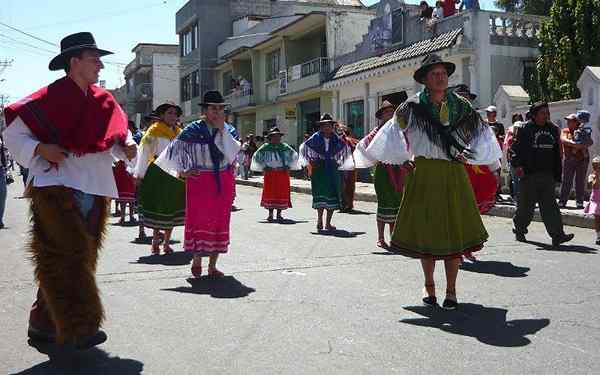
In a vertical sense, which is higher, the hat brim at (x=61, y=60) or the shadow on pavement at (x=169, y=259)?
the hat brim at (x=61, y=60)

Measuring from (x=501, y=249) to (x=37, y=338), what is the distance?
20.3 ft

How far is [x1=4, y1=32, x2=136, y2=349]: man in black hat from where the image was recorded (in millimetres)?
4637

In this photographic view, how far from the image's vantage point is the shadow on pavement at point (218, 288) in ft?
22.3

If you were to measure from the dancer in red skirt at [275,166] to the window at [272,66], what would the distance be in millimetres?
22395

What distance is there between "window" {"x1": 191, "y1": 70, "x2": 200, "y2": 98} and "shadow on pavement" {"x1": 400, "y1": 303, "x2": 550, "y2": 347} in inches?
1682

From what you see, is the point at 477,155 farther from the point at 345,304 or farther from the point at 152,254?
the point at 152,254

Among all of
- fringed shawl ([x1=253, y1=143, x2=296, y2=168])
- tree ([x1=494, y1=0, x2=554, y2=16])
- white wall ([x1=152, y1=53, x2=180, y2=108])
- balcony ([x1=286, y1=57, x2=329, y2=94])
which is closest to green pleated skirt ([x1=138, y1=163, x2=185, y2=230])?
fringed shawl ([x1=253, y1=143, x2=296, y2=168])

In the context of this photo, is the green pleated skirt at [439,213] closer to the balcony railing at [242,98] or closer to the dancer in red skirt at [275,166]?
the dancer in red skirt at [275,166]

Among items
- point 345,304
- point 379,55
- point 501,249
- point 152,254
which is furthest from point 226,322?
point 379,55

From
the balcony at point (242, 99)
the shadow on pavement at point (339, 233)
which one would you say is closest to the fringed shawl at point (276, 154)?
the shadow on pavement at point (339, 233)

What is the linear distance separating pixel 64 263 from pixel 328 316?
6.79ft

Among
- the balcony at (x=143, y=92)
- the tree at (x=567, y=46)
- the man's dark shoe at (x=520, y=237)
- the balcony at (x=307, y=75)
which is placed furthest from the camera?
the balcony at (x=143, y=92)

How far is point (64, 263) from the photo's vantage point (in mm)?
4656

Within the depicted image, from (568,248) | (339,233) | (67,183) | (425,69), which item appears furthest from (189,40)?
(67,183)
